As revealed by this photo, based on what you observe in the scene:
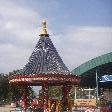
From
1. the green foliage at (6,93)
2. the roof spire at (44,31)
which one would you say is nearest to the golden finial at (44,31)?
the roof spire at (44,31)

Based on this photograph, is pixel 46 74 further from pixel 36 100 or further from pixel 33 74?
pixel 36 100

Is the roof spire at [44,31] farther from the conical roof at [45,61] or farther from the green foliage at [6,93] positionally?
the green foliage at [6,93]

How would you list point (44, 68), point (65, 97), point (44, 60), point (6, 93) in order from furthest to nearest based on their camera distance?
point (6, 93), point (65, 97), point (44, 60), point (44, 68)

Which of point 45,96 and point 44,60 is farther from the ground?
point 44,60

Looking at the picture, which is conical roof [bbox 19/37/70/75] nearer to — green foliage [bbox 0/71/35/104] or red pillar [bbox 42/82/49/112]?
red pillar [bbox 42/82/49/112]

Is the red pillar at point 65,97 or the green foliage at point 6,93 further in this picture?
the green foliage at point 6,93

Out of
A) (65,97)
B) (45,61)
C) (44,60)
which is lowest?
(65,97)

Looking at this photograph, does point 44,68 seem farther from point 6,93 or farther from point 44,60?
point 6,93

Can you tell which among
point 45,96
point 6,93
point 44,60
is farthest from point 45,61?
point 6,93

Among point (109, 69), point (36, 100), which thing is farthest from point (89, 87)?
point (36, 100)

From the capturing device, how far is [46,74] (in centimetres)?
3084

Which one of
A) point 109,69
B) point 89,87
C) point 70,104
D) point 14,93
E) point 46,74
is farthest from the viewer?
point 14,93

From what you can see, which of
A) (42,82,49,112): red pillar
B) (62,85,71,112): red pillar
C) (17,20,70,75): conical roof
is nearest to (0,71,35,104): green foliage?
(62,85,71,112): red pillar

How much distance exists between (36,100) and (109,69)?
28.8 m
